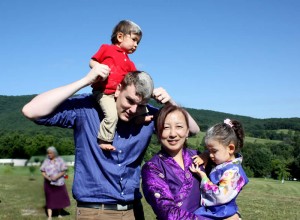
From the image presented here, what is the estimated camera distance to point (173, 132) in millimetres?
3148

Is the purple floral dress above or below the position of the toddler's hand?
below

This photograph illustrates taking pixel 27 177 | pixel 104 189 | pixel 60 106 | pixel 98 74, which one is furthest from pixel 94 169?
pixel 27 177

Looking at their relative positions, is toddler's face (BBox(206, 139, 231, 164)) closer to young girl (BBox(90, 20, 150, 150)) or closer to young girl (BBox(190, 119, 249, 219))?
young girl (BBox(190, 119, 249, 219))

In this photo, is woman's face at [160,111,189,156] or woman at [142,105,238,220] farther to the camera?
woman's face at [160,111,189,156]

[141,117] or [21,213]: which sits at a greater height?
[141,117]

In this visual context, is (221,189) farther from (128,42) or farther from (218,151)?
(128,42)

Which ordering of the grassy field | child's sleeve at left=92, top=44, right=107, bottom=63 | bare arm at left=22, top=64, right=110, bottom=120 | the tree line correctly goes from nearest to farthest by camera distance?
the grassy field < the tree line < bare arm at left=22, top=64, right=110, bottom=120 < child's sleeve at left=92, top=44, right=107, bottom=63

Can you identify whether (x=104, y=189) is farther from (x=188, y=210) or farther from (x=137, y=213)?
(x=188, y=210)

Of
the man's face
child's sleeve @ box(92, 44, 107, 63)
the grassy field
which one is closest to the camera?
the grassy field

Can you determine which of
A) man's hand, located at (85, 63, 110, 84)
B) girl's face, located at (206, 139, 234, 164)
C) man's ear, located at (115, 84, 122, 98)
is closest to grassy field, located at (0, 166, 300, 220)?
man's hand, located at (85, 63, 110, 84)

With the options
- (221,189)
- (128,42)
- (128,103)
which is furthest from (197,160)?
(128,42)

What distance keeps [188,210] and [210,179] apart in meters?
0.42

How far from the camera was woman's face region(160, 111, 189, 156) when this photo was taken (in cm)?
316

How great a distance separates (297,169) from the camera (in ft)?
307
